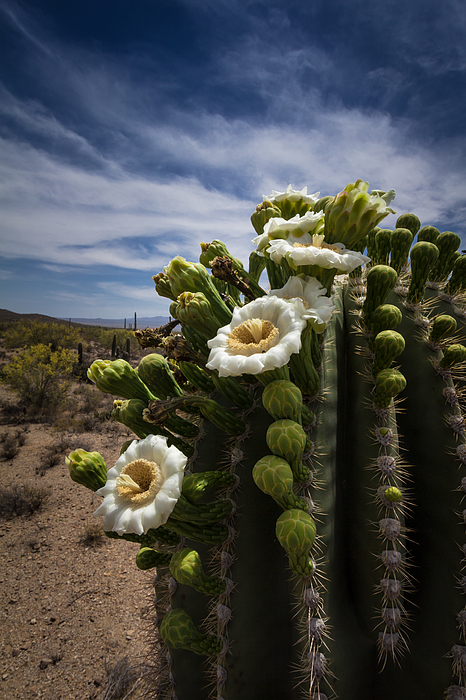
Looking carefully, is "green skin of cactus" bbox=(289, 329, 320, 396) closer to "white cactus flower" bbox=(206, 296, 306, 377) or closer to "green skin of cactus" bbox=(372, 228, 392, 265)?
"white cactus flower" bbox=(206, 296, 306, 377)

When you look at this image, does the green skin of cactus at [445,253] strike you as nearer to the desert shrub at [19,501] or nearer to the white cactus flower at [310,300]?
the white cactus flower at [310,300]

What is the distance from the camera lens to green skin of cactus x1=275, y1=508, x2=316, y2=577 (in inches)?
38.5

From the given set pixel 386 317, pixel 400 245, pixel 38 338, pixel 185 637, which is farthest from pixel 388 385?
pixel 38 338

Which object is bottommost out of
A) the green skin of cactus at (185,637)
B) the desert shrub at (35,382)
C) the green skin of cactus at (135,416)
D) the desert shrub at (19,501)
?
the desert shrub at (19,501)

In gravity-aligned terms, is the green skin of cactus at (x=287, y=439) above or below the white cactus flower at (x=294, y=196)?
below

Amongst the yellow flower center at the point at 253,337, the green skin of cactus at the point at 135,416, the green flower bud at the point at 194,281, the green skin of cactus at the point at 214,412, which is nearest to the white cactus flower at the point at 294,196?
the green flower bud at the point at 194,281

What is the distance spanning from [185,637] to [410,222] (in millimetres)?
2216

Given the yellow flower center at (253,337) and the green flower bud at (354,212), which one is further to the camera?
the green flower bud at (354,212)

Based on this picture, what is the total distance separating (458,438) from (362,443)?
37 cm

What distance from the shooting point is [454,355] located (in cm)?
139

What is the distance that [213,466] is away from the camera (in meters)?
1.53

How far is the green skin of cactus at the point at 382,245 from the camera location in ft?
6.03

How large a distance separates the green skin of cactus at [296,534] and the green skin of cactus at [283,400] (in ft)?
0.96

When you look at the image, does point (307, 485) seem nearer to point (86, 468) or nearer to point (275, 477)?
point (275, 477)
